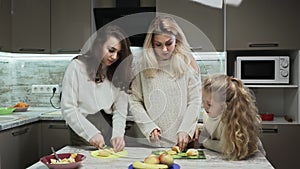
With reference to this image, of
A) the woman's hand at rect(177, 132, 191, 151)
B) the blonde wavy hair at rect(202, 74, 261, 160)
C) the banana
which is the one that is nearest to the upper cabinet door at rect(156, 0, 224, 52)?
the woman's hand at rect(177, 132, 191, 151)

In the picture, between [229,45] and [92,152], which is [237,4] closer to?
[229,45]

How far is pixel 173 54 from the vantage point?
6.64ft

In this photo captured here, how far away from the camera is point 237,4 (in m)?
2.64

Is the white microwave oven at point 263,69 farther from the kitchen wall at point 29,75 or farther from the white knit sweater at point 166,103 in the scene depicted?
the kitchen wall at point 29,75

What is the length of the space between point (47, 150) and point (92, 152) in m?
1.18

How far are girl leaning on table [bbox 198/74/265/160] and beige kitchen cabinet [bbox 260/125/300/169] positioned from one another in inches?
36.2

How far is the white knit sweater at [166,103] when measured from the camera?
6.47ft

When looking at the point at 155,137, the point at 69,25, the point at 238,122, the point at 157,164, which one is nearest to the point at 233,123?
the point at 238,122

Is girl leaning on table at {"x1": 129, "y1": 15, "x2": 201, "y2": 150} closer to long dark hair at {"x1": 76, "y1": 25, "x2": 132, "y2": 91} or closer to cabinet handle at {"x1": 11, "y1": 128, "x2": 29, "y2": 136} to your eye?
long dark hair at {"x1": 76, "y1": 25, "x2": 132, "y2": 91}

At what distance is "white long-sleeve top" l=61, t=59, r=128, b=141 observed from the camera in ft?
6.54

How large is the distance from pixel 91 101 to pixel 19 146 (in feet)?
2.91

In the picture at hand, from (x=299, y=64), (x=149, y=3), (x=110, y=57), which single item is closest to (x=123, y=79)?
(x=110, y=57)

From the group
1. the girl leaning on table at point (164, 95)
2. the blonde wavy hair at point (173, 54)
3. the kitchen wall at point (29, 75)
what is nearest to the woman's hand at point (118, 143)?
the girl leaning on table at point (164, 95)

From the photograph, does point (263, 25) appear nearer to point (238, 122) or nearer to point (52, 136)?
point (238, 122)
